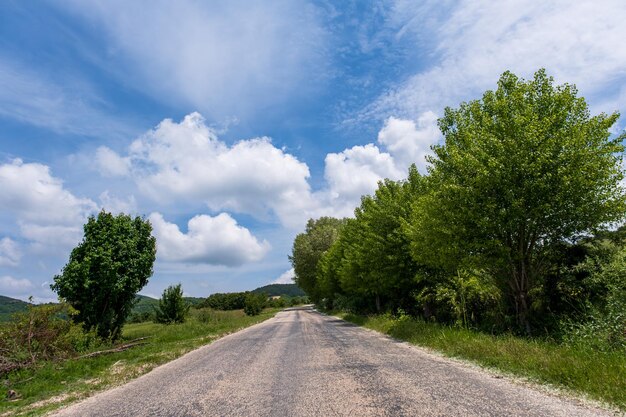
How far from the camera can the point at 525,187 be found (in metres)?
12.3

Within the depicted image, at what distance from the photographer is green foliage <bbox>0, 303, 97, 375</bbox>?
11336 mm

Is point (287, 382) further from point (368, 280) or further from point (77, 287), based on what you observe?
point (368, 280)

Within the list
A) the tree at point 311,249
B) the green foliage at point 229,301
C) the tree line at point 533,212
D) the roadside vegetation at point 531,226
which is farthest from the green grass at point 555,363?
the green foliage at point 229,301

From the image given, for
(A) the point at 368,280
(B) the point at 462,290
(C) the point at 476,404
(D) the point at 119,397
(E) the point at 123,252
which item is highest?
(E) the point at 123,252

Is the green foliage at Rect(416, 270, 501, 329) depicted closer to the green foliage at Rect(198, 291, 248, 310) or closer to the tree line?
the tree line

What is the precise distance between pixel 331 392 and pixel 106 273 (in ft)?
69.3

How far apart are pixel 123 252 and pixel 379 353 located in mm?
19538

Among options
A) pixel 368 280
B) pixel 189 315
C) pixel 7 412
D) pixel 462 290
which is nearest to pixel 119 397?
pixel 7 412

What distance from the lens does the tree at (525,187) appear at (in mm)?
12078

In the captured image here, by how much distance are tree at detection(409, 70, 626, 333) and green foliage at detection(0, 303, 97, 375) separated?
14820 mm

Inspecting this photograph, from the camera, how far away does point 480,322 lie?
57.0 ft

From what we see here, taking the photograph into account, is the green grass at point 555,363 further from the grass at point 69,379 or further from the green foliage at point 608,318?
the grass at point 69,379

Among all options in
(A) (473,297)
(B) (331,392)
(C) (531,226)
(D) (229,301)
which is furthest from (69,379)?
(D) (229,301)

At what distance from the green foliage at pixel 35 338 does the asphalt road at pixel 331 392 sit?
14.2ft
